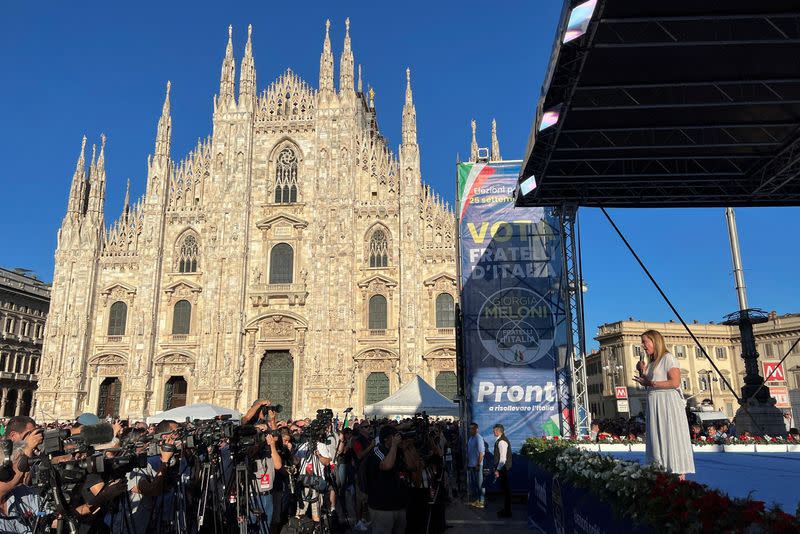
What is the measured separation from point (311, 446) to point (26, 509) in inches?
151

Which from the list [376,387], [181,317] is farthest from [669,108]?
[181,317]

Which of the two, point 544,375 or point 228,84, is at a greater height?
point 228,84

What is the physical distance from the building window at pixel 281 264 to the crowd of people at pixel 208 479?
22244 millimetres

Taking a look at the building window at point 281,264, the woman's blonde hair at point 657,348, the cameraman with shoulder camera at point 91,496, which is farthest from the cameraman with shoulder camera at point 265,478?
the building window at point 281,264

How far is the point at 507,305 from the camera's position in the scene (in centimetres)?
1427

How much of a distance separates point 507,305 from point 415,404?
19.0 ft

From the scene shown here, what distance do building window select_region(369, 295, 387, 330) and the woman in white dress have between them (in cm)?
2524

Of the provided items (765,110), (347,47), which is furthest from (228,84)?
(765,110)

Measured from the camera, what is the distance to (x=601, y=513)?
5.45m

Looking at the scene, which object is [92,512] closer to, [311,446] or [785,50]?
[311,446]

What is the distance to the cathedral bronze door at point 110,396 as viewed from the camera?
32031 mm

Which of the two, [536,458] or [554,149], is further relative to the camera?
[554,149]

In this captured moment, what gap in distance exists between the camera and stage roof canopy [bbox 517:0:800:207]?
8.66m

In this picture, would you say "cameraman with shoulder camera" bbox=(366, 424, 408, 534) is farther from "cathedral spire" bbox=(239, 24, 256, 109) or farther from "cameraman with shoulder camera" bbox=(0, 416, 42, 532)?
"cathedral spire" bbox=(239, 24, 256, 109)
